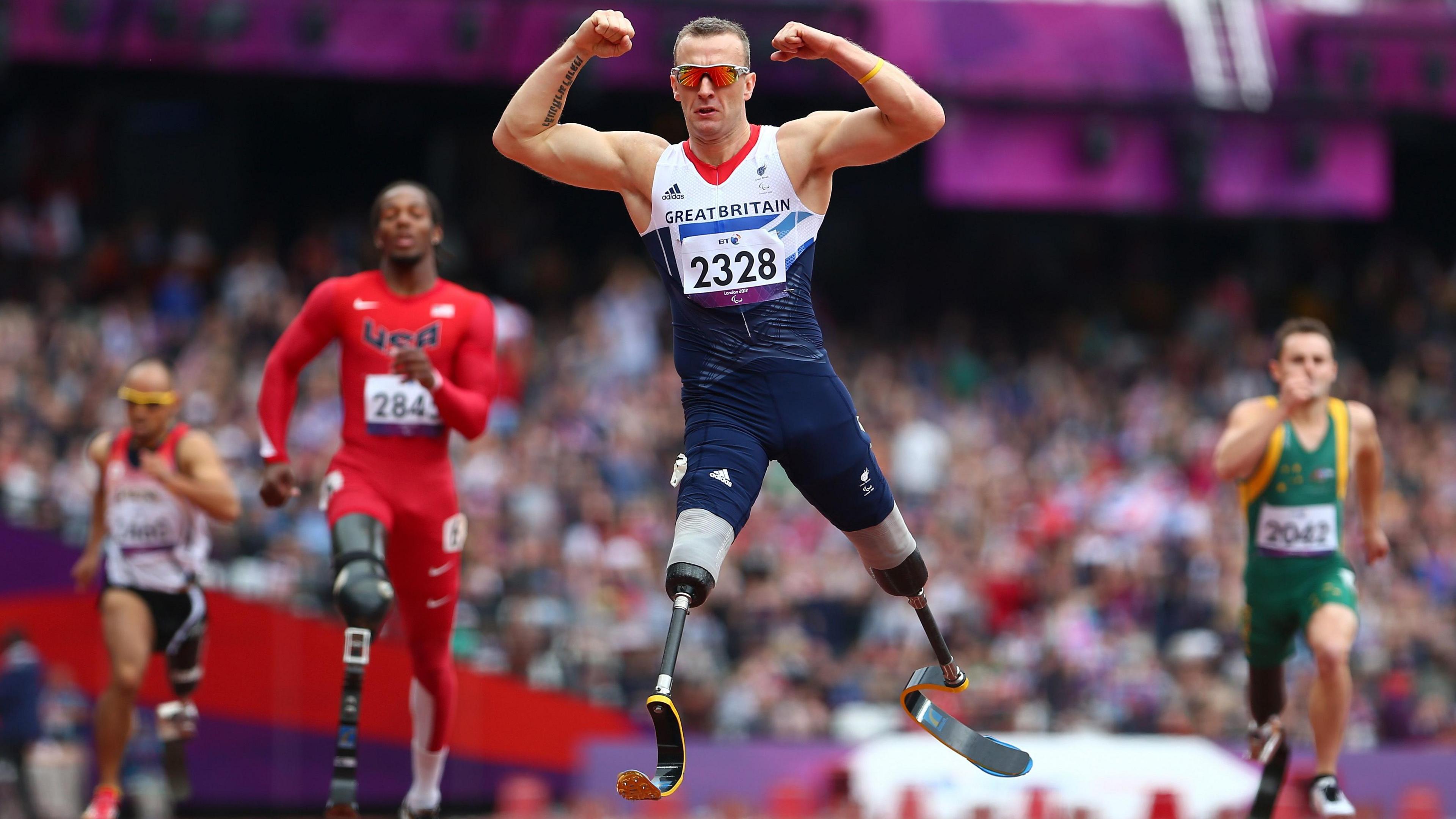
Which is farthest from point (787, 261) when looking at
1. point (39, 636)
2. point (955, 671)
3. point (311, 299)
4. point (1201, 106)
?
point (1201, 106)

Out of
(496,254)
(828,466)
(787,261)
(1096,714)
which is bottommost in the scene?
(1096,714)

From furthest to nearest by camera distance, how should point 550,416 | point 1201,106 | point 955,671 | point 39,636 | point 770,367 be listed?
point 1201,106
point 550,416
point 39,636
point 955,671
point 770,367

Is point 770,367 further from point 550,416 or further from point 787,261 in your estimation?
point 550,416

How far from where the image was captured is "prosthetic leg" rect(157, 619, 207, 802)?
10.9m

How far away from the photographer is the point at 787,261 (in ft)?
25.7

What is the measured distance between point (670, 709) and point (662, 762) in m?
0.23

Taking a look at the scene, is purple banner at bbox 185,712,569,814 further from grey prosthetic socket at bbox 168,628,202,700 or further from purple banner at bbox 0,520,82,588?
grey prosthetic socket at bbox 168,628,202,700

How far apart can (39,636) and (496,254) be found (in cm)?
807

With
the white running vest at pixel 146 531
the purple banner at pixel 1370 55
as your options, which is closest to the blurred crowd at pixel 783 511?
the purple banner at pixel 1370 55

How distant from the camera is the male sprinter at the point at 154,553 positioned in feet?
35.0

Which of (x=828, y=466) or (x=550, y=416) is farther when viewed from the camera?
(x=550, y=416)

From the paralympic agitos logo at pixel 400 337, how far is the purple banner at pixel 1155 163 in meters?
11.8

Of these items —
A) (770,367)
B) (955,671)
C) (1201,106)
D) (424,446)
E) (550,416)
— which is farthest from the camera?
(1201,106)

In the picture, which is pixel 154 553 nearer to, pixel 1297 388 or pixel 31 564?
pixel 31 564
